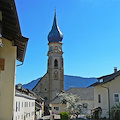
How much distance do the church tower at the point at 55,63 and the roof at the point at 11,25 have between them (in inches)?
2569

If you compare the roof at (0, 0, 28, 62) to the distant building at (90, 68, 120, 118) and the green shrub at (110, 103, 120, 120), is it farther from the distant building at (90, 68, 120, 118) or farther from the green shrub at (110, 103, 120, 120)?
the distant building at (90, 68, 120, 118)

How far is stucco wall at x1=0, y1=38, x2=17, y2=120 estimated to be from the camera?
7715mm

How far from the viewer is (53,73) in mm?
75562

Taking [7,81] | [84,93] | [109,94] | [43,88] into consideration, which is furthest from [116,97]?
[43,88]

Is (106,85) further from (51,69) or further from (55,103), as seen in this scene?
(51,69)

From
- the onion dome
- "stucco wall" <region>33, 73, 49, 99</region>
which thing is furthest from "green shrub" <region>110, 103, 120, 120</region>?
the onion dome

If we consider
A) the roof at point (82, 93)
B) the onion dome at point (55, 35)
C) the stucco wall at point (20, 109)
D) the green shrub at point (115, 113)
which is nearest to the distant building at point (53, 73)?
the onion dome at point (55, 35)

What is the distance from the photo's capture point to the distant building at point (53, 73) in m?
73.3

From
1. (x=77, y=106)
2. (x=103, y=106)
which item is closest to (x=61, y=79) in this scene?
(x=77, y=106)

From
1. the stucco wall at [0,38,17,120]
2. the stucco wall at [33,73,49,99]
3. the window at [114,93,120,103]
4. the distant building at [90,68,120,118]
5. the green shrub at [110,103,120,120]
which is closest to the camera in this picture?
the stucco wall at [0,38,17,120]

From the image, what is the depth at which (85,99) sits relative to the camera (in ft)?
162

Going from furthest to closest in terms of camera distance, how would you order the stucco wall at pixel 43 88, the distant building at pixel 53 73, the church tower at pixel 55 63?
the church tower at pixel 55 63 < the stucco wall at pixel 43 88 < the distant building at pixel 53 73

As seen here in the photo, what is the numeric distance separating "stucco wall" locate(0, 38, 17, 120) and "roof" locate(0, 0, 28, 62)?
337mm

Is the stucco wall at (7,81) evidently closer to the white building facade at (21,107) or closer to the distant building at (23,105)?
the white building facade at (21,107)
